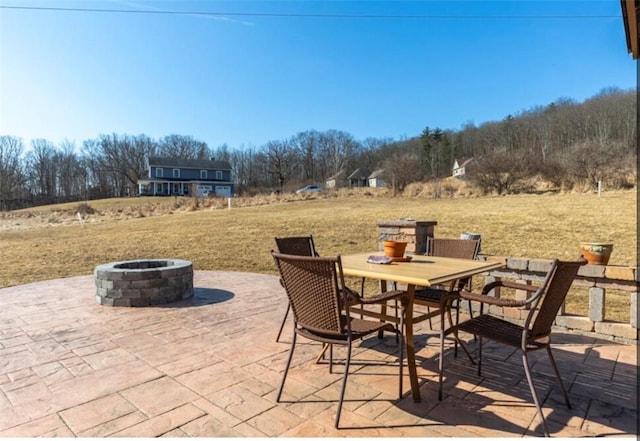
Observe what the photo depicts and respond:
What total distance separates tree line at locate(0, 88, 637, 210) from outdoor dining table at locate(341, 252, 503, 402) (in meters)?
20.9

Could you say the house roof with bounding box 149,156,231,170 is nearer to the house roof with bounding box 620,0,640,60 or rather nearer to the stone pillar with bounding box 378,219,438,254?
the stone pillar with bounding box 378,219,438,254

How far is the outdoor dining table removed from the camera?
84.6 inches

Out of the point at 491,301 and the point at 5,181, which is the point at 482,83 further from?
the point at 5,181

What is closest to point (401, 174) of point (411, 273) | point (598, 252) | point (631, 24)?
point (631, 24)

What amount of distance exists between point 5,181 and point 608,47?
46333 mm

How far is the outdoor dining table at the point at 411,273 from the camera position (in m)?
2.15

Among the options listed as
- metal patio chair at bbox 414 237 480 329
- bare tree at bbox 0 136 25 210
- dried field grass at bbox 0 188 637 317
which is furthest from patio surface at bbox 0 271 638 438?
bare tree at bbox 0 136 25 210

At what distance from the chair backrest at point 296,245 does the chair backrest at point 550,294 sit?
1818 mm

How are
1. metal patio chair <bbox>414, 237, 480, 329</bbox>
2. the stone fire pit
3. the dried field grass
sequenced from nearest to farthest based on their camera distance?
metal patio chair <bbox>414, 237, 480, 329</bbox> < the stone fire pit < the dried field grass

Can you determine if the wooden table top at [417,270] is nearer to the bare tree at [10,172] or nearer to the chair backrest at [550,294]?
the chair backrest at [550,294]

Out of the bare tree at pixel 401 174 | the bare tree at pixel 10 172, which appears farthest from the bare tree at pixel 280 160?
the bare tree at pixel 10 172

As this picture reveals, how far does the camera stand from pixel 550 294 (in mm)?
1939

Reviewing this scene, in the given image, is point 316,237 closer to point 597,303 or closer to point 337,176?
point 597,303

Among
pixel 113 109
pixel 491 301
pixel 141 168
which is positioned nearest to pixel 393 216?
pixel 113 109
